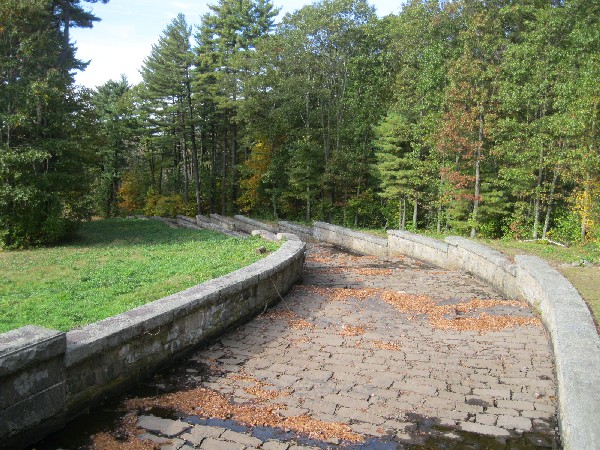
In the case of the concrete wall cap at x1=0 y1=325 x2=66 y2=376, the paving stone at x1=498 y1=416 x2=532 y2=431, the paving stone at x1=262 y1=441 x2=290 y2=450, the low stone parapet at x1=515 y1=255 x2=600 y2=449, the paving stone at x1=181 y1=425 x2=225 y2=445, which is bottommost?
the paving stone at x1=181 y1=425 x2=225 y2=445

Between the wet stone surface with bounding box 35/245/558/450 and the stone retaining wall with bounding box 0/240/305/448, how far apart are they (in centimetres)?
15

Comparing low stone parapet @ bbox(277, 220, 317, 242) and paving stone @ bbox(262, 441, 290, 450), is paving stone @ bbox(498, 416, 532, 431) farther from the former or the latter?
low stone parapet @ bbox(277, 220, 317, 242)

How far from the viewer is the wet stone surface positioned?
313 centimetres

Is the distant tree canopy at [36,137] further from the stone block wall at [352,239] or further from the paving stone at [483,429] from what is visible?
the paving stone at [483,429]

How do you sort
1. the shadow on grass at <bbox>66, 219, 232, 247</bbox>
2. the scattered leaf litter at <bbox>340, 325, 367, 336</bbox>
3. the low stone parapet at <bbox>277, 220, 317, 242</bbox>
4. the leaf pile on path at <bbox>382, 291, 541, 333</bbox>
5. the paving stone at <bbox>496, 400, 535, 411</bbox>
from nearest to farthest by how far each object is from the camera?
the paving stone at <bbox>496, 400, 535, 411</bbox>, the scattered leaf litter at <bbox>340, 325, 367, 336</bbox>, the leaf pile on path at <bbox>382, 291, 541, 333</bbox>, the shadow on grass at <bbox>66, 219, 232, 247</bbox>, the low stone parapet at <bbox>277, 220, 317, 242</bbox>

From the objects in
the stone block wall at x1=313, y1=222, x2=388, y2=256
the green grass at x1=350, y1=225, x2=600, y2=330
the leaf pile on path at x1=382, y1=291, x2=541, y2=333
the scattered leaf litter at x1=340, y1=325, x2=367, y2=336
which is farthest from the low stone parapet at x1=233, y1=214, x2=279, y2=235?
the scattered leaf litter at x1=340, y1=325, x2=367, y2=336

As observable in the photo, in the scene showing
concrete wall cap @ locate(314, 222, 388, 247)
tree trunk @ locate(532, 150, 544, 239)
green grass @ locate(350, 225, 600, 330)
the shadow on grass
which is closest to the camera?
green grass @ locate(350, 225, 600, 330)

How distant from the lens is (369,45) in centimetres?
2272

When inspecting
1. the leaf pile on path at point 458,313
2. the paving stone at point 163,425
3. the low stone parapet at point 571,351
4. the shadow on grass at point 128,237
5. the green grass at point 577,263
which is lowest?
the shadow on grass at point 128,237

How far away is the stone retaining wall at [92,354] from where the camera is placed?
9.46 ft

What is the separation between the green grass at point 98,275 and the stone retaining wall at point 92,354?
2.45 ft

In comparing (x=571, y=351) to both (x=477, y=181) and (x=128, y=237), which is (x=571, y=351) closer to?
(x=128, y=237)

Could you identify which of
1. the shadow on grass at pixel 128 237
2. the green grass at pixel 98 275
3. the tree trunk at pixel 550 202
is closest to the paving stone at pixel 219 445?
the green grass at pixel 98 275

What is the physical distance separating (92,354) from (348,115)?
2048 cm
